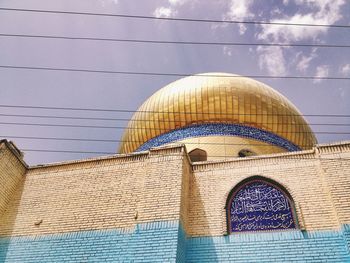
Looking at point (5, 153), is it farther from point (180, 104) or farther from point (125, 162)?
point (180, 104)

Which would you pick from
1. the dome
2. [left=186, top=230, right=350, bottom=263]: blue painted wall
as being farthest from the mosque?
the dome

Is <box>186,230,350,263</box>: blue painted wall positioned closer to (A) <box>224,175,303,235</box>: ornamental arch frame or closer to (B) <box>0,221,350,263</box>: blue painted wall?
(B) <box>0,221,350,263</box>: blue painted wall

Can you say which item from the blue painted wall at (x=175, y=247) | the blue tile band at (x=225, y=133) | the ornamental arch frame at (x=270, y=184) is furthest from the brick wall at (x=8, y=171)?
the blue tile band at (x=225, y=133)

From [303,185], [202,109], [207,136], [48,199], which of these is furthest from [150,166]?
[202,109]

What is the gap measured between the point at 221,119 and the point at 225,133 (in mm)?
507

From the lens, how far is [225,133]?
1070cm

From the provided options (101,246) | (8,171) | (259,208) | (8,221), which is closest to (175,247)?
(101,246)

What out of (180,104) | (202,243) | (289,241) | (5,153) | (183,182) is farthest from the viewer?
(180,104)

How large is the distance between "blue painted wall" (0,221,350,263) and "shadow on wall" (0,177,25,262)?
9 cm

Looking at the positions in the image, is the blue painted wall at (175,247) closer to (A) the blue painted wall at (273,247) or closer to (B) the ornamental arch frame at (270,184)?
(A) the blue painted wall at (273,247)

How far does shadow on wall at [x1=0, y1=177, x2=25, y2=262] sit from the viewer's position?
22.5ft

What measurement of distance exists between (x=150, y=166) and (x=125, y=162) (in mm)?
673

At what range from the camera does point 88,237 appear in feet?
21.3

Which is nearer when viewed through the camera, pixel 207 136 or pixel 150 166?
pixel 150 166
